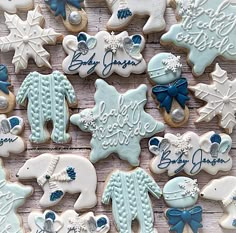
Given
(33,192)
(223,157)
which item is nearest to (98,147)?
(33,192)

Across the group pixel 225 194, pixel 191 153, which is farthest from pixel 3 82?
pixel 225 194

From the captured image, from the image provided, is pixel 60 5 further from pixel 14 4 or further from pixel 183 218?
pixel 183 218

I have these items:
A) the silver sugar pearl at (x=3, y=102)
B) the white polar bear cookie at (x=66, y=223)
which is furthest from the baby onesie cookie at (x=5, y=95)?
the white polar bear cookie at (x=66, y=223)

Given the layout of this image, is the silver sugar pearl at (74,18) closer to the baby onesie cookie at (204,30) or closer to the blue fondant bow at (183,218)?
the baby onesie cookie at (204,30)

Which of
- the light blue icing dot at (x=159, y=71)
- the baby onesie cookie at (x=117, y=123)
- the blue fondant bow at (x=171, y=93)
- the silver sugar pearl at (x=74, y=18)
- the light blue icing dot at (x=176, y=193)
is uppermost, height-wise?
the silver sugar pearl at (x=74, y=18)

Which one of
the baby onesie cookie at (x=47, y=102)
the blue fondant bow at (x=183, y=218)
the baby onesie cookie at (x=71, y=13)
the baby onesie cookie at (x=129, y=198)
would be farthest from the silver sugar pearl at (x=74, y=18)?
the blue fondant bow at (x=183, y=218)

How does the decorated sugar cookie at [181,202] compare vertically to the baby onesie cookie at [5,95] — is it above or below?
below
